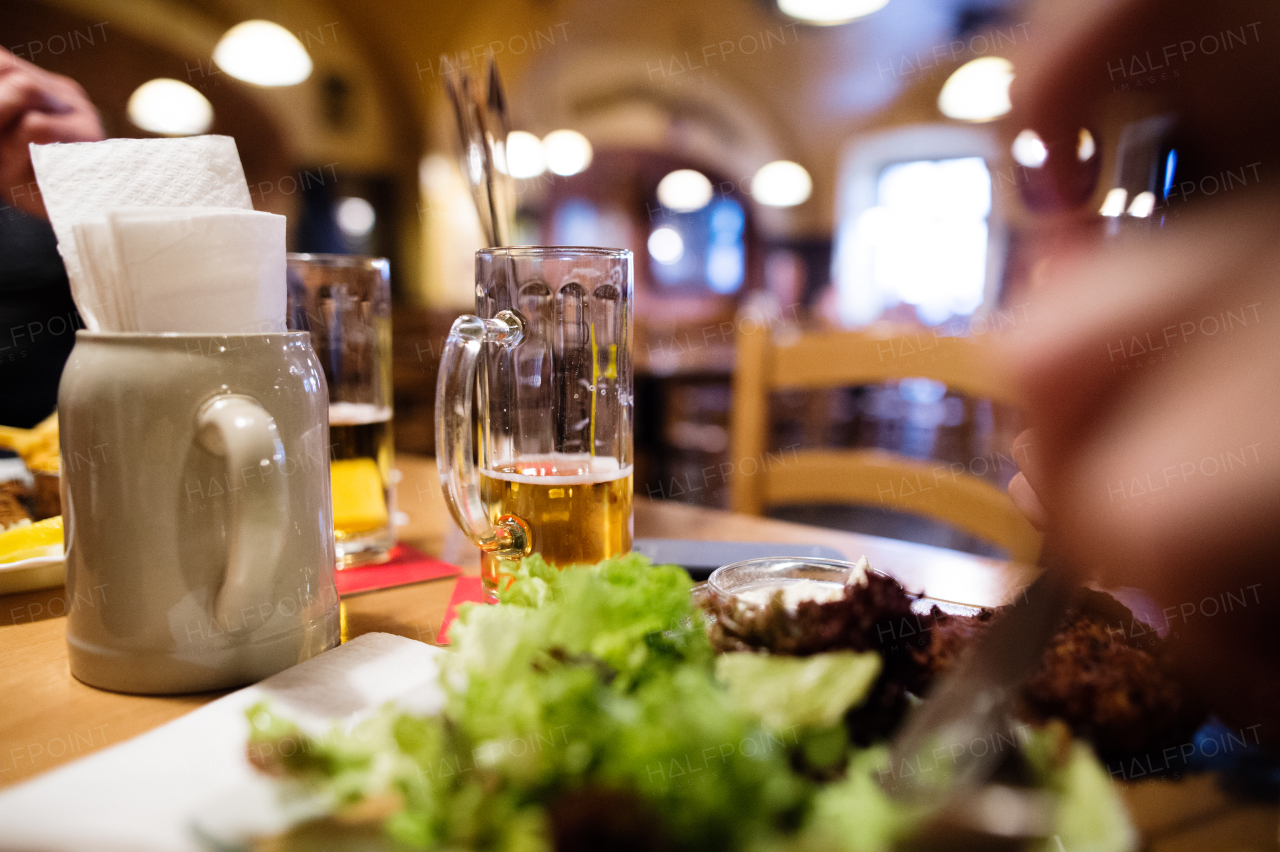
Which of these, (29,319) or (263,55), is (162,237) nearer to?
(29,319)

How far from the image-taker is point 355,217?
4922 millimetres

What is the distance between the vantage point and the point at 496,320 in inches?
A: 23.4

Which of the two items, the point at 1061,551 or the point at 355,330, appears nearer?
the point at 1061,551

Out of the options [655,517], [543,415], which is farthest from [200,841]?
[655,517]

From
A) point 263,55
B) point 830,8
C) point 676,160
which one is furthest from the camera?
point 676,160

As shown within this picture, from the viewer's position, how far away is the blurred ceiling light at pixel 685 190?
25.2ft

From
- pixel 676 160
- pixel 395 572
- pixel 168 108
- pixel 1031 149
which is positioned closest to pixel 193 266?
pixel 395 572

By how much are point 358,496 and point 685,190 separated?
7504mm

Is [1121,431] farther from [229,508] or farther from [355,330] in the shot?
[355,330]

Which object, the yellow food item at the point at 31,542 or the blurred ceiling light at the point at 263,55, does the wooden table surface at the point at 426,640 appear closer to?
the yellow food item at the point at 31,542

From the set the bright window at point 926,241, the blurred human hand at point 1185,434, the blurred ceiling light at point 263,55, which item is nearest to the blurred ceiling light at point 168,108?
the blurred ceiling light at point 263,55

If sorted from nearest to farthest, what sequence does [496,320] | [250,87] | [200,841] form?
[200,841] < [496,320] < [250,87]

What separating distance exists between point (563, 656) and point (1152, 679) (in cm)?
29

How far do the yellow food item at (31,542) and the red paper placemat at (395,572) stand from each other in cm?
23
